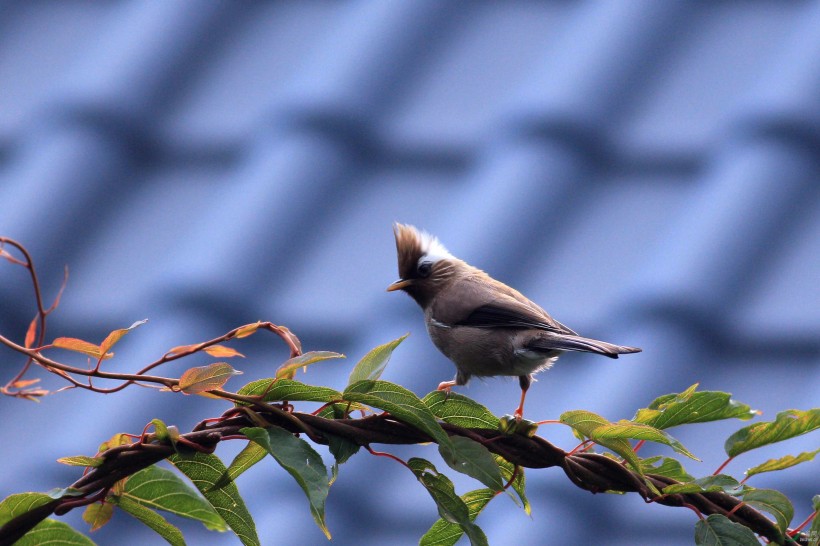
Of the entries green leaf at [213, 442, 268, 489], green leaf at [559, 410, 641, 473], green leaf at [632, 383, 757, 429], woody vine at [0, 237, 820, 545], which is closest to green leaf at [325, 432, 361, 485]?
woody vine at [0, 237, 820, 545]

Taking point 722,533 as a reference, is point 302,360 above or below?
above

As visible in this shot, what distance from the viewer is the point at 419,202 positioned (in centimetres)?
535

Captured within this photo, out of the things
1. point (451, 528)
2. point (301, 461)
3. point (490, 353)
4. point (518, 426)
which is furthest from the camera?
point (490, 353)

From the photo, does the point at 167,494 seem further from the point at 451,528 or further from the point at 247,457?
the point at 451,528

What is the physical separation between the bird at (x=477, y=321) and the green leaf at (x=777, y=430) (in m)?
0.88

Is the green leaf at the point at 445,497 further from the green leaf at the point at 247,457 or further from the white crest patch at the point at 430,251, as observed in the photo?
the white crest patch at the point at 430,251

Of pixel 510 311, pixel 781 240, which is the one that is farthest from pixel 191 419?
pixel 781 240

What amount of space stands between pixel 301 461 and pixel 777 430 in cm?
92

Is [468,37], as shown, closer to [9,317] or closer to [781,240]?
[781,240]

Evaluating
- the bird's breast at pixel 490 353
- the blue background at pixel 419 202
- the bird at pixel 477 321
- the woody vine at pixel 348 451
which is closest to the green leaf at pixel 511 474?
the woody vine at pixel 348 451

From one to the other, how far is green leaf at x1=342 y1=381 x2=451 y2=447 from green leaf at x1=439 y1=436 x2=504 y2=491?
49 millimetres

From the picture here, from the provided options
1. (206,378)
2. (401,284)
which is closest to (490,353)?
(401,284)

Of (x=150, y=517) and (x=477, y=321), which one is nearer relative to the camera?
(x=150, y=517)

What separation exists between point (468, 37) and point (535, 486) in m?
2.88
